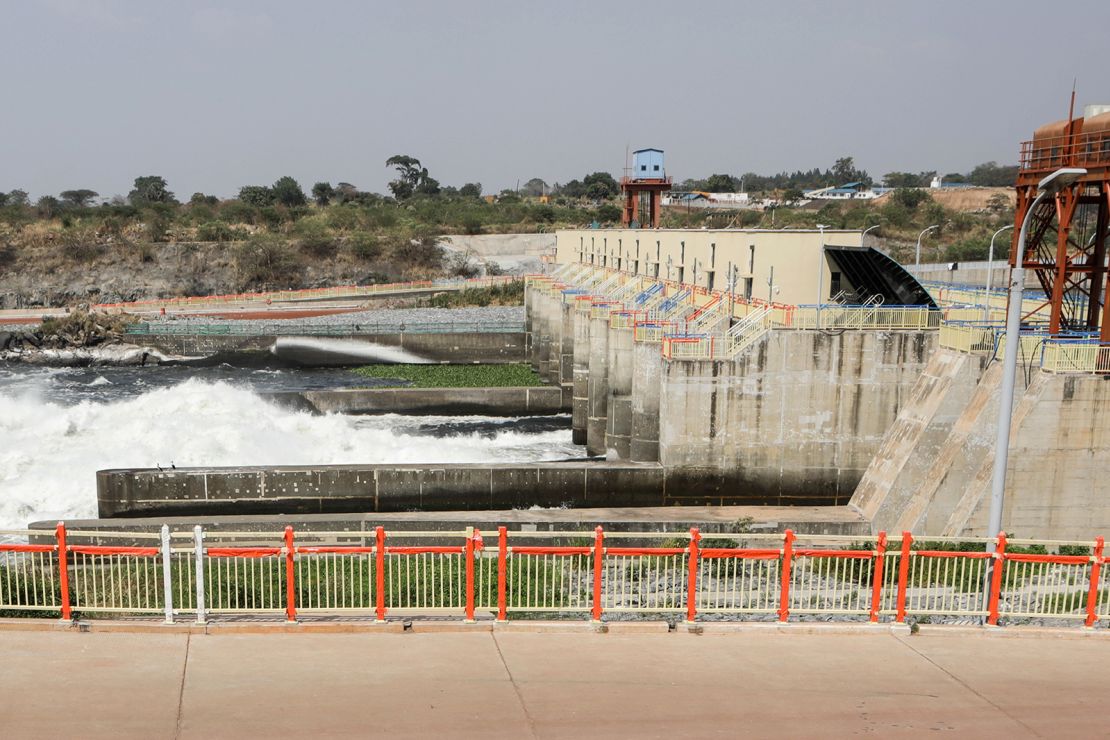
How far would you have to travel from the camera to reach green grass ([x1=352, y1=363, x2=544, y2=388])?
40.6m

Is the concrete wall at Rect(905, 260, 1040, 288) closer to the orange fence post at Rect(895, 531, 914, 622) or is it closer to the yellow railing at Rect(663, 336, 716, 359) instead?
the yellow railing at Rect(663, 336, 716, 359)

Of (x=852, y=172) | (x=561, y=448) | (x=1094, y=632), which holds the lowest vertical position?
(x=561, y=448)

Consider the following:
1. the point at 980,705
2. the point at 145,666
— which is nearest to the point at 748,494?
the point at 980,705

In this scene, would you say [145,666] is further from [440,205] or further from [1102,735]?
[440,205]

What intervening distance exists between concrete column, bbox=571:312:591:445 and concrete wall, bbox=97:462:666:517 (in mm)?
8306

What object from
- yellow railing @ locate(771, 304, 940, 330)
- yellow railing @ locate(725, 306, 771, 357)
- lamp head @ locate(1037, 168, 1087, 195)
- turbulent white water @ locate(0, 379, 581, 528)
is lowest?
turbulent white water @ locate(0, 379, 581, 528)

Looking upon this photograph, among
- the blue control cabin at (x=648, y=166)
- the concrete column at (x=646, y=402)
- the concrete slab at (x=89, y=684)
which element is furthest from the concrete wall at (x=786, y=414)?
the blue control cabin at (x=648, y=166)

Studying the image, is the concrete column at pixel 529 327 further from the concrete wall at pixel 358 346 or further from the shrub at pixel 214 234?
the shrub at pixel 214 234

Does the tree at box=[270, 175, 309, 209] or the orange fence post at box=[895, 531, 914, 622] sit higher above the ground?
the tree at box=[270, 175, 309, 209]

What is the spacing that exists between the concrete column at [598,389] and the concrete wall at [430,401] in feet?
19.3

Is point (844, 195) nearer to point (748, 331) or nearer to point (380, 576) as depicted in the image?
point (748, 331)

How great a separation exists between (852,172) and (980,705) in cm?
19759

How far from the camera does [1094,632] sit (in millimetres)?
11531

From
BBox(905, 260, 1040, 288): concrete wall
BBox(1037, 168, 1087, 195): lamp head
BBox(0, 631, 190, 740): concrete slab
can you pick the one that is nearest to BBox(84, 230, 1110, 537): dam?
BBox(1037, 168, 1087, 195): lamp head
